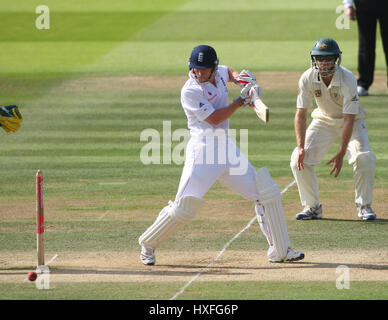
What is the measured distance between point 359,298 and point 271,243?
1.39 meters

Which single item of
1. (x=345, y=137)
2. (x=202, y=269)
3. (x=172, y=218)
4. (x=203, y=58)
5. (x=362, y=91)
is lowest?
(x=202, y=269)

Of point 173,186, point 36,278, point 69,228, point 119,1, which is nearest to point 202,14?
point 119,1

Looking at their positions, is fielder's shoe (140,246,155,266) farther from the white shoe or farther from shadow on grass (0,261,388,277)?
the white shoe

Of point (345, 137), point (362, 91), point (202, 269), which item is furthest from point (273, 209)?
point (362, 91)

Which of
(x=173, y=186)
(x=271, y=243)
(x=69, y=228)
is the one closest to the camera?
(x=271, y=243)

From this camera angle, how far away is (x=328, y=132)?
33.9 ft

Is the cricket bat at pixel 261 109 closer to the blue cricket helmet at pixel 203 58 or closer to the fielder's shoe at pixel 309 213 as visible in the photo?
the blue cricket helmet at pixel 203 58

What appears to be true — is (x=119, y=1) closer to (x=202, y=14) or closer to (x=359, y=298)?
(x=202, y=14)

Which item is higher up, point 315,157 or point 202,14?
point 202,14

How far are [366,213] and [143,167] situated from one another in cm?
393

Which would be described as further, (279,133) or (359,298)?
(279,133)

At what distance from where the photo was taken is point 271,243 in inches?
339

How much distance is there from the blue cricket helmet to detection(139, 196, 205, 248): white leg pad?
1.20 m

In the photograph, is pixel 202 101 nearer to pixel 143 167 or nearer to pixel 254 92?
pixel 254 92
